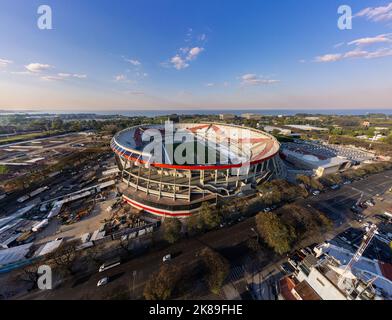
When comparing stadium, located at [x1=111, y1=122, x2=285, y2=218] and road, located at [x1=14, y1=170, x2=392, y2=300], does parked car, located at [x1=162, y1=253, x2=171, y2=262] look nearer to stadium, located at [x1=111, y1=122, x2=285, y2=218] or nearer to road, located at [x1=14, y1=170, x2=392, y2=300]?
road, located at [x1=14, y1=170, x2=392, y2=300]

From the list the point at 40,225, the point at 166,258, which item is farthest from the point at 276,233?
the point at 40,225

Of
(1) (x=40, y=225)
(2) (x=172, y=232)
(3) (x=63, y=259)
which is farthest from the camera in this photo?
(1) (x=40, y=225)

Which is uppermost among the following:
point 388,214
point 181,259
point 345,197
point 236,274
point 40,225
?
point 345,197

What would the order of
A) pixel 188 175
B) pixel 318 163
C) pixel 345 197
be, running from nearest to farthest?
pixel 188 175, pixel 345 197, pixel 318 163

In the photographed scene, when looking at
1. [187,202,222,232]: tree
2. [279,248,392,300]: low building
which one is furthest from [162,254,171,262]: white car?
[279,248,392,300]: low building

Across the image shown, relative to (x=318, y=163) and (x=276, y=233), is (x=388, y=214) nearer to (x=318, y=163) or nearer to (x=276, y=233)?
(x=318, y=163)
